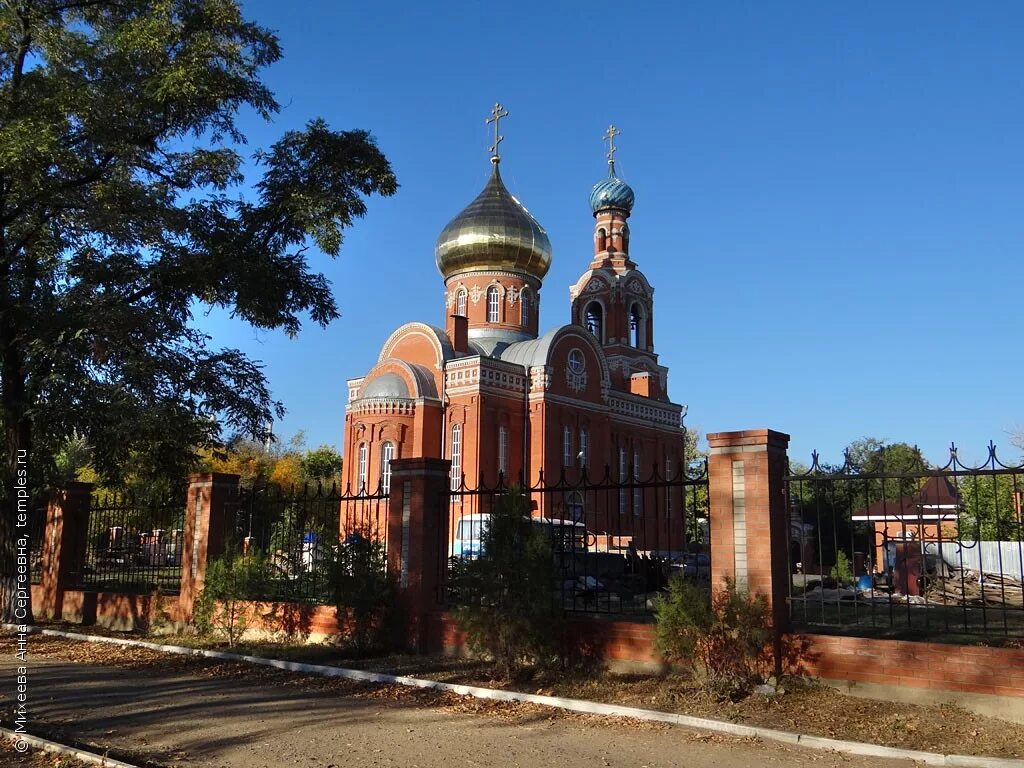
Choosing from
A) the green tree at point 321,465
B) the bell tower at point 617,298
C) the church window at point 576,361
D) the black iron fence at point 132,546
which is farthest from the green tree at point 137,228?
the green tree at point 321,465

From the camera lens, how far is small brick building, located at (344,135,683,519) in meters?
32.1

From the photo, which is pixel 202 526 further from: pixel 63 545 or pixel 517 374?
pixel 517 374

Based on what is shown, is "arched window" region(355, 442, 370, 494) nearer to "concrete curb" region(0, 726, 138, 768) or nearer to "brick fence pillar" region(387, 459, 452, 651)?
"brick fence pillar" region(387, 459, 452, 651)

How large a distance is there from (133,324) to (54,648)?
4348mm

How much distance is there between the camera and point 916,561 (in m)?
15.7

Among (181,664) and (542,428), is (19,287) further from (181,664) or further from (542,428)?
(542,428)

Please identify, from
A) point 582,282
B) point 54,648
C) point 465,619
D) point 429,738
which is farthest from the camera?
point 582,282

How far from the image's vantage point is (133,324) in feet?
39.0

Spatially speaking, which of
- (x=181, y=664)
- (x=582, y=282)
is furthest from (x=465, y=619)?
(x=582, y=282)

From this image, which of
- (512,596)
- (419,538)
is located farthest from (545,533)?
(419,538)

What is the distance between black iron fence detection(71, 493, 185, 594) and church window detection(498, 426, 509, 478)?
17740 millimetres

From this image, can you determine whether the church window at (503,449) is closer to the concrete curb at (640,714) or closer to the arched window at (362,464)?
the arched window at (362,464)

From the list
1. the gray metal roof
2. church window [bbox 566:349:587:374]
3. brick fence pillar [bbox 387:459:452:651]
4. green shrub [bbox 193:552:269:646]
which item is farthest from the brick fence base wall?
church window [bbox 566:349:587:374]

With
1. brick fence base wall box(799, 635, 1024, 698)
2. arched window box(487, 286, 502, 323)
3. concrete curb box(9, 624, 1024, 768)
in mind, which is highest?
arched window box(487, 286, 502, 323)
